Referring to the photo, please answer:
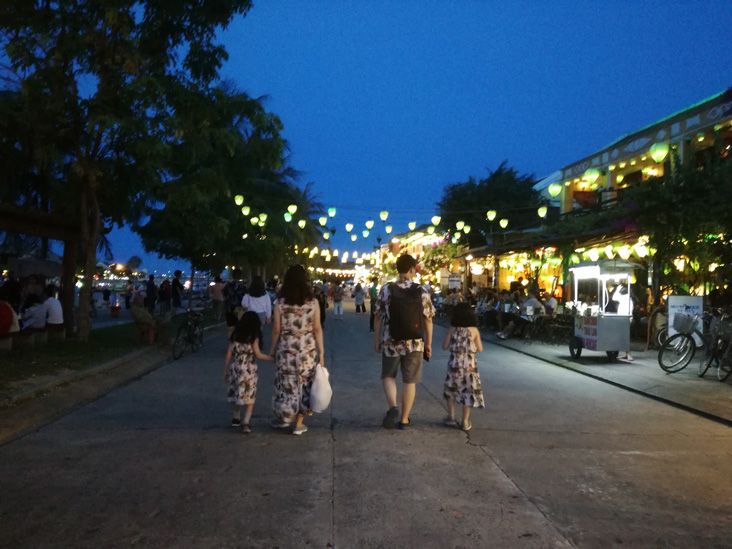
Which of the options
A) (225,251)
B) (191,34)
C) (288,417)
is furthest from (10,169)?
(225,251)

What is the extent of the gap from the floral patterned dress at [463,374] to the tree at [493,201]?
108 feet

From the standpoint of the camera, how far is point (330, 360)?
14258 mm

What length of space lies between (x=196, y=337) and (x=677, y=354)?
33.5 ft

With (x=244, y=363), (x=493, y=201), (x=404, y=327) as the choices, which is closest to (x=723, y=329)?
(x=404, y=327)

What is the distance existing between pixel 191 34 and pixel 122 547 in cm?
1156

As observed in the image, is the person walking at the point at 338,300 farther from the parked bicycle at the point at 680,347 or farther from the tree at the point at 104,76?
the parked bicycle at the point at 680,347

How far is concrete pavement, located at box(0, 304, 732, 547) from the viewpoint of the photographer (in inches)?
171

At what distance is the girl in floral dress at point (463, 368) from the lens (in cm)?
740

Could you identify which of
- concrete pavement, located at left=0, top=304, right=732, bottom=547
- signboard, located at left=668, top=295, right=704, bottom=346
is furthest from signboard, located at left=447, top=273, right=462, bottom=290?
concrete pavement, located at left=0, top=304, right=732, bottom=547

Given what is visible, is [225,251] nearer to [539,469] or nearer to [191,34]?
[191,34]

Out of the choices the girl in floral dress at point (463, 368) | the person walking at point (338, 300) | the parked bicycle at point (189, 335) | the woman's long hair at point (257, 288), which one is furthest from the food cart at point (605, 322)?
the person walking at point (338, 300)

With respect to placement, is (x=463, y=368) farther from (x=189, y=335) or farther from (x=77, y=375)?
(x=189, y=335)

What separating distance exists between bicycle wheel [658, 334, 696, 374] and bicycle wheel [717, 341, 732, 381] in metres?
0.64

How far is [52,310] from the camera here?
14.4 meters
